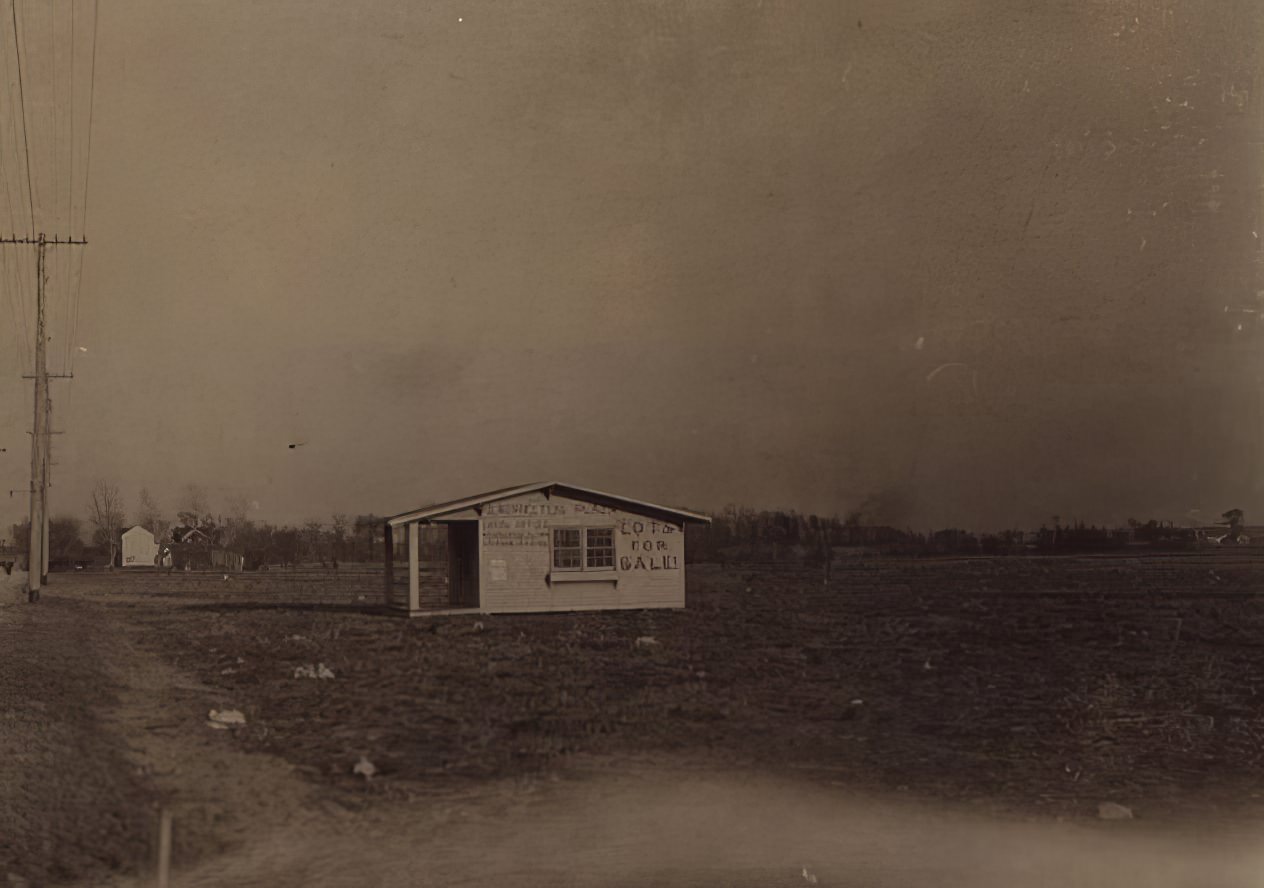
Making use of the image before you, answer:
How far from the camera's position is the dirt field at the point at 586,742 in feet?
26.7

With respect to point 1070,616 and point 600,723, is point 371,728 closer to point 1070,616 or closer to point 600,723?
point 600,723

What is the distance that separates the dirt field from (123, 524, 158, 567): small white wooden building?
44465 mm

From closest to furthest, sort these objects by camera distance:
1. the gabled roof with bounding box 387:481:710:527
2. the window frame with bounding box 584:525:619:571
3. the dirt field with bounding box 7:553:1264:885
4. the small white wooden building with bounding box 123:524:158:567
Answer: the dirt field with bounding box 7:553:1264:885 → the gabled roof with bounding box 387:481:710:527 → the window frame with bounding box 584:525:619:571 → the small white wooden building with bounding box 123:524:158:567

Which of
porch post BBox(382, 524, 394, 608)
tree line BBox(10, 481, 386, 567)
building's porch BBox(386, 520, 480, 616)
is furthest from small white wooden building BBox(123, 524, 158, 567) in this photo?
porch post BBox(382, 524, 394, 608)

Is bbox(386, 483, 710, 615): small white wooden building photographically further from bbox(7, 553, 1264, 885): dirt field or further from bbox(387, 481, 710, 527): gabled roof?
bbox(7, 553, 1264, 885): dirt field

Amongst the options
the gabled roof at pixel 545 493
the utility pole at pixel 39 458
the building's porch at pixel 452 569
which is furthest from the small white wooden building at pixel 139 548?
the gabled roof at pixel 545 493

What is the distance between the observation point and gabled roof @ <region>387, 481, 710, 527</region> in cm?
2023

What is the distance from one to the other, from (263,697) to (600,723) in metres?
4.20

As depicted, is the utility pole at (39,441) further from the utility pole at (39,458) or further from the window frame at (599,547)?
the window frame at (599,547)

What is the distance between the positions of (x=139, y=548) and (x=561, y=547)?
50501 millimetres

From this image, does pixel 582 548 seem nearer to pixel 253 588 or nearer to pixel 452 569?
pixel 452 569

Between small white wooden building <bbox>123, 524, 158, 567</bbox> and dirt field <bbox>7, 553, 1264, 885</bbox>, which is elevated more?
small white wooden building <bbox>123, 524, 158, 567</bbox>

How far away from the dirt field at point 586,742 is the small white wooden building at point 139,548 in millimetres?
44465

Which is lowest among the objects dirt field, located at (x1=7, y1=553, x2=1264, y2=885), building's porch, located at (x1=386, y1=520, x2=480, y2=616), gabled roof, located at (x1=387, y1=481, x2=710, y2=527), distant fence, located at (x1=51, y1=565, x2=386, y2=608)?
dirt field, located at (x1=7, y1=553, x2=1264, y2=885)
